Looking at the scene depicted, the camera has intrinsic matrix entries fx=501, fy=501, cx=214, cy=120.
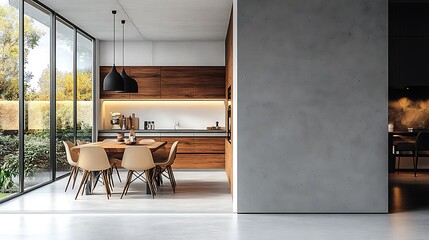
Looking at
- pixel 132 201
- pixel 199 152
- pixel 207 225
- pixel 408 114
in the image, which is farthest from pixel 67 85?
pixel 408 114

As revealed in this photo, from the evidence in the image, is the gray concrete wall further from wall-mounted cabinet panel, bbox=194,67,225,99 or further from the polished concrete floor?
wall-mounted cabinet panel, bbox=194,67,225,99

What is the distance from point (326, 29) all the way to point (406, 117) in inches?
209

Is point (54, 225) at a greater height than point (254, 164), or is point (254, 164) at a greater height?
point (254, 164)

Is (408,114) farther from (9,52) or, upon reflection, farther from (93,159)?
(9,52)

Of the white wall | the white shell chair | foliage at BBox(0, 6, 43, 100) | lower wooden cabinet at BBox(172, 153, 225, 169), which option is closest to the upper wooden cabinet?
the white wall

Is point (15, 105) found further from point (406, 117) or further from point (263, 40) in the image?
point (406, 117)

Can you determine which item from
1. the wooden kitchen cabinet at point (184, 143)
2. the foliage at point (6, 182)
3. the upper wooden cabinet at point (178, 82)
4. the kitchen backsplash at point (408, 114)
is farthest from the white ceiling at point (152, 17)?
the kitchen backsplash at point (408, 114)

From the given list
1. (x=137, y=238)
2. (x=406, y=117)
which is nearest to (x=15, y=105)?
(x=137, y=238)

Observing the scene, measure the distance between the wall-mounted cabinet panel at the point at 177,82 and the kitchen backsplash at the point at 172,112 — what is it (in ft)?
1.27

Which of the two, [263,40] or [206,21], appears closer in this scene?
[263,40]

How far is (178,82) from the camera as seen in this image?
11.0 m

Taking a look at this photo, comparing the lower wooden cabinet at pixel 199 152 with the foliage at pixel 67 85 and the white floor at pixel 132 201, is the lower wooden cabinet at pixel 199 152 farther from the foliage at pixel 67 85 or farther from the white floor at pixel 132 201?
the white floor at pixel 132 201

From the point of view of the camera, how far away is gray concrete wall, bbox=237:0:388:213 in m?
5.98

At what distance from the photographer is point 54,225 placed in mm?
5301
